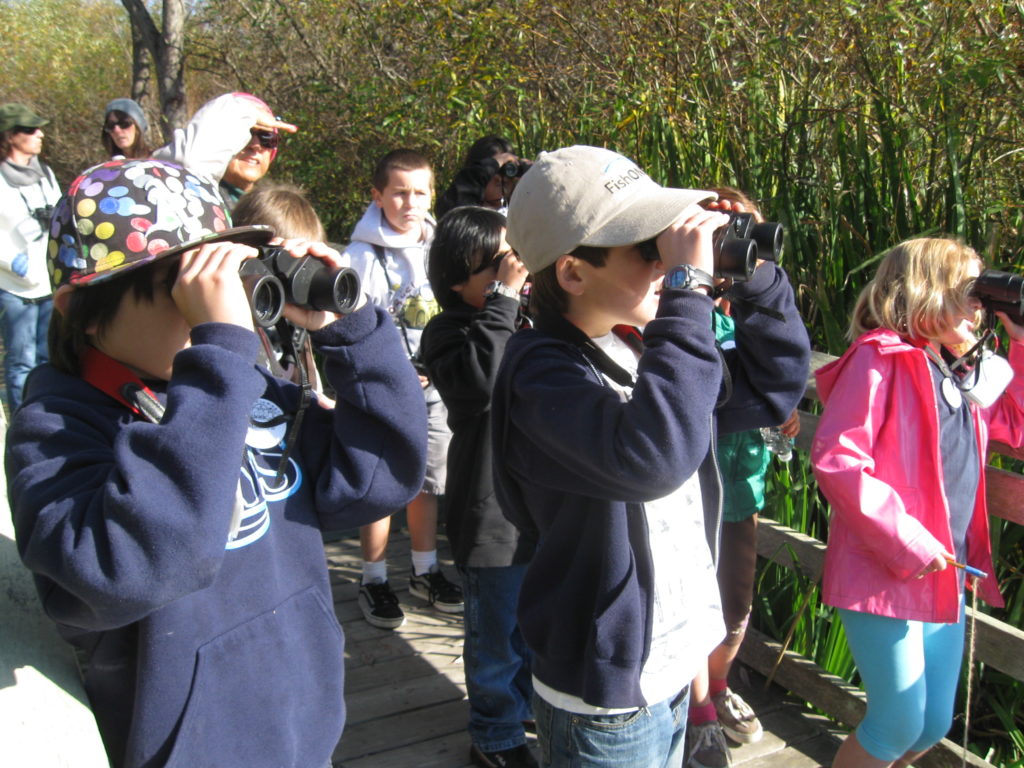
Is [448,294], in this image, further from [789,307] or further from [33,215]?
[33,215]

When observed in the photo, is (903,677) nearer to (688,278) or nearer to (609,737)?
(609,737)

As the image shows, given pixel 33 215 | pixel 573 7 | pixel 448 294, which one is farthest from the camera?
pixel 573 7

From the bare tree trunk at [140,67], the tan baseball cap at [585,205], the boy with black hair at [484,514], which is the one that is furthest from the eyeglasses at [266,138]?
the bare tree trunk at [140,67]

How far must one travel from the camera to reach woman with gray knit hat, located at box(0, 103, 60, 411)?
17.5ft

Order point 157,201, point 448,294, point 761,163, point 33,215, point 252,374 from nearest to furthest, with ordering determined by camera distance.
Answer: point 252,374 → point 157,201 → point 448,294 → point 761,163 → point 33,215

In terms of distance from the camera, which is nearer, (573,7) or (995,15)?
(995,15)

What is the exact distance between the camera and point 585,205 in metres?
1.73

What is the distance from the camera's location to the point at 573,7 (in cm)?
584

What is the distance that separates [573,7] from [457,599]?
12.5 feet

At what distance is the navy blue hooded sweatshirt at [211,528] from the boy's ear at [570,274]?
33cm

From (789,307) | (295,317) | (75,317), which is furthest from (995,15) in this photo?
(75,317)

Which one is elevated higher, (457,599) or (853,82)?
(853,82)

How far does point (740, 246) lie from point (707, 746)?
1.73 meters

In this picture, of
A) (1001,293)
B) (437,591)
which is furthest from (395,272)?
(1001,293)
